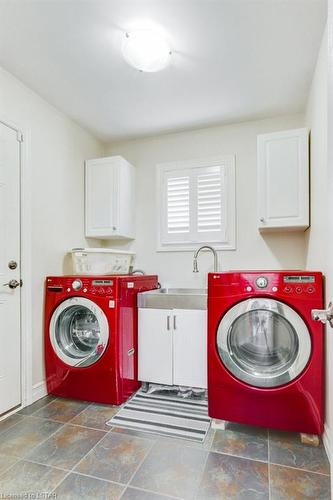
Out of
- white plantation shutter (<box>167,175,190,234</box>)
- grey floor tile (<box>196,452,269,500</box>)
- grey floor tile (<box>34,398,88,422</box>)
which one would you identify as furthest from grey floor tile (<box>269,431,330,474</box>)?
white plantation shutter (<box>167,175,190,234</box>)

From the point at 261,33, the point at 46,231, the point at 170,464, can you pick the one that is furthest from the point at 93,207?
the point at 170,464

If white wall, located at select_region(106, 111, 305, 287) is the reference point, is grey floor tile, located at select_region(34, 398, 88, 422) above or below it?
below

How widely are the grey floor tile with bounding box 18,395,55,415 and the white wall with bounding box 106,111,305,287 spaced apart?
1.41m

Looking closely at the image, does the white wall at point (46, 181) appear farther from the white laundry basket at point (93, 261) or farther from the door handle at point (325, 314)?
the door handle at point (325, 314)

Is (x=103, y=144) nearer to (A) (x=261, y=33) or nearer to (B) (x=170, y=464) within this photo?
(A) (x=261, y=33)

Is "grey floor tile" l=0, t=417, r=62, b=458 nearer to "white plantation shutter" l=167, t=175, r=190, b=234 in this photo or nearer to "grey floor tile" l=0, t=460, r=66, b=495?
"grey floor tile" l=0, t=460, r=66, b=495

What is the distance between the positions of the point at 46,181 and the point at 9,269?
80 cm

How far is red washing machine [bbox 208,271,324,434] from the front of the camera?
1.67 m

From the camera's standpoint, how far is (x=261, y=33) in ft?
5.66

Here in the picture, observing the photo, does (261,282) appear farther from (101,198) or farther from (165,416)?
A: (101,198)

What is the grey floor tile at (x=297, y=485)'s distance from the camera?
1312mm

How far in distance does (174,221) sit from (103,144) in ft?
4.03

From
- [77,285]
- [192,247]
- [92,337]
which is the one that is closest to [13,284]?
[77,285]

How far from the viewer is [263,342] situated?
6.12 ft
